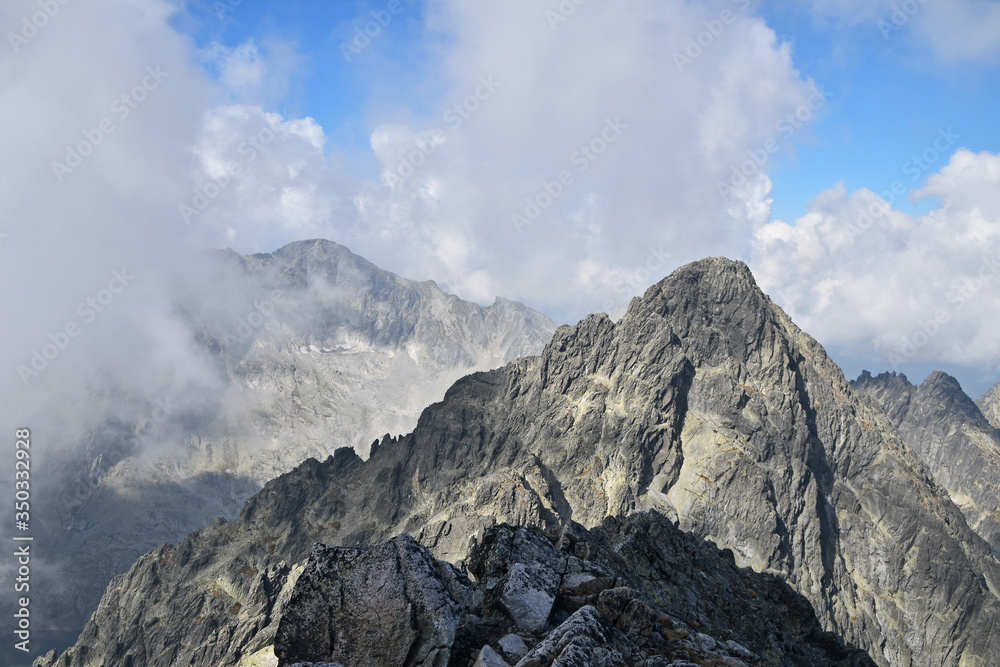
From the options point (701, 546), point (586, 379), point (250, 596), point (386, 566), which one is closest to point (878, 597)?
point (586, 379)

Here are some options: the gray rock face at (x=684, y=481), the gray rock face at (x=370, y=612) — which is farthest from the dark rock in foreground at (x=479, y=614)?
the gray rock face at (x=684, y=481)

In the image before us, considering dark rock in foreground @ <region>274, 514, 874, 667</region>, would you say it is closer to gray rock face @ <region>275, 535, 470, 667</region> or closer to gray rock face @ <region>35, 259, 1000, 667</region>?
gray rock face @ <region>275, 535, 470, 667</region>

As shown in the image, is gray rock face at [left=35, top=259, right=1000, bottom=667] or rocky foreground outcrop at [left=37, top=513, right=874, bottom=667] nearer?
rocky foreground outcrop at [left=37, top=513, right=874, bottom=667]

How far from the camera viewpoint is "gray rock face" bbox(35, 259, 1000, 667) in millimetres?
153625

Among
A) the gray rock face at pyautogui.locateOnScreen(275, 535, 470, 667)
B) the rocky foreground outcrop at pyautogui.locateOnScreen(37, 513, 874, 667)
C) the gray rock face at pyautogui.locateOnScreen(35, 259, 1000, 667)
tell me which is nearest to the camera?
the rocky foreground outcrop at pyautogui.locateOnScreen(37, 513, 874, 667)

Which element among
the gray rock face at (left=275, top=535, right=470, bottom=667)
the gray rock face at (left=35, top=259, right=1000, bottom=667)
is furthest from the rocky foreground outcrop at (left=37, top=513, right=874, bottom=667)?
the gray rock face at (left=35, top=259, right=1000, bottom=667)

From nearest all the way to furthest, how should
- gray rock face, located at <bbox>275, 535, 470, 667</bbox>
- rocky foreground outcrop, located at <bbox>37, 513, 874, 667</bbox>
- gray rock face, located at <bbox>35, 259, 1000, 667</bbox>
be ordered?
rocky foreground outcrop, located at <bbox>37, 513, 874, 667</bbox> → gray rock face, located at <bbox>275, 535, 470, 667</bbox> → gray rock face, located at <bbox>35, 259, 1000, 667</bbox>

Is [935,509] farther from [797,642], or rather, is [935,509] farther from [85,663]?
[85,663]

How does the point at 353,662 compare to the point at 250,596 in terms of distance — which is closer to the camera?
the point at 353,662

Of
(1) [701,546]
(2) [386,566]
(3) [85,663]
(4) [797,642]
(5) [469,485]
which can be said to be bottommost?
(3) [85,663]

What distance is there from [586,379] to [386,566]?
174049mm

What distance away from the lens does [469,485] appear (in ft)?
553

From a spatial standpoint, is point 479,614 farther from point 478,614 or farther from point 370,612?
point 370,612

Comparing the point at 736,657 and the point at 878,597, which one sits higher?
the point at 878,597
